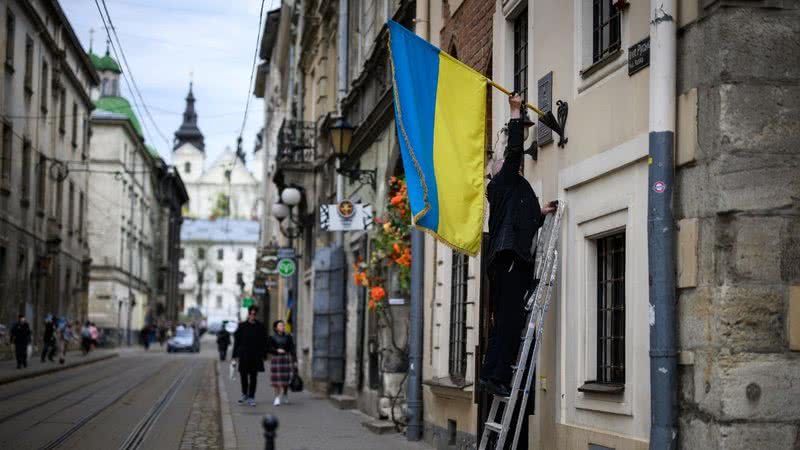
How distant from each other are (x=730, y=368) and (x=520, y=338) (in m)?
2.69

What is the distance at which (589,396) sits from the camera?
943 centimetres

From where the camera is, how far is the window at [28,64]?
1675 inches

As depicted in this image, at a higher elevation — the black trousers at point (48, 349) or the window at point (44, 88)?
the window at point (44, 88)

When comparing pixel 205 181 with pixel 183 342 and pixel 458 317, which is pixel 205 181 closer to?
pixel 183 342

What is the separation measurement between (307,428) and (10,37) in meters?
26.4

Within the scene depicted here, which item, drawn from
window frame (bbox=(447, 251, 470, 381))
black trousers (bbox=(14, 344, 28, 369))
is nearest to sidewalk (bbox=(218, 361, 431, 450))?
window frame (bbox=(447, 251, 470, 381))

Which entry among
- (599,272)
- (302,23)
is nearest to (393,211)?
(599,272)

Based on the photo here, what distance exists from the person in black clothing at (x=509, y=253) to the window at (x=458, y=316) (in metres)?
4.28

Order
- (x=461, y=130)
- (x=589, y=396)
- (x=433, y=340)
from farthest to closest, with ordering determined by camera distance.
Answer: (x=433, y=340)
(x=461, y=130)
(x=589, y=396)

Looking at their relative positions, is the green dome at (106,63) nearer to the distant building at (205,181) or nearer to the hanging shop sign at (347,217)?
the distant building at (205,181)

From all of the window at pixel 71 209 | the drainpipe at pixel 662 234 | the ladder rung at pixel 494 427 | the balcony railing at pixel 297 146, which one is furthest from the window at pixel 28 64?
the drainpipe at pixel 662 234

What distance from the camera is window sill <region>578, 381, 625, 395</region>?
8770 mm

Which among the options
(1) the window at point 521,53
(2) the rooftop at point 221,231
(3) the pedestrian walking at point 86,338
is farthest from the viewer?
(2) the rooftop at point 221,231

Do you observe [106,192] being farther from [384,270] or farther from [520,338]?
[520,338]
